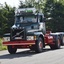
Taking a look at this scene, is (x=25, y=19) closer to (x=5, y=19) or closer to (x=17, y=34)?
(x=17, y=34)

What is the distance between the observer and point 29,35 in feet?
65.0

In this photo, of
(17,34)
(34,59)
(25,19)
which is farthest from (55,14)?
(34,59)

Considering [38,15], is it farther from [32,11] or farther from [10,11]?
[10,11]

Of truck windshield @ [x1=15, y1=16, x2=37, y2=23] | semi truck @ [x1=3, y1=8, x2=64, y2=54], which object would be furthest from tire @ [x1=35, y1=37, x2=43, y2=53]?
truck windshield @ [x1=15, y1=16, x2=37, y2=23]

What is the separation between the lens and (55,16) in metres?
45.6

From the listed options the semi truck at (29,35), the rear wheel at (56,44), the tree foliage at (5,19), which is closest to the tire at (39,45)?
the semi truck at (29,35)

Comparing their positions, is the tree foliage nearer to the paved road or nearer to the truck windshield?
the truck windshield

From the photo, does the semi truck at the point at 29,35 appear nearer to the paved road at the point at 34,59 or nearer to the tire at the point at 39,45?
the tire at the point at 39,45

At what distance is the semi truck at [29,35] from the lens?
65.1ft

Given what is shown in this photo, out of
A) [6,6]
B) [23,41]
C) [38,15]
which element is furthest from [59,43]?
[6,6]

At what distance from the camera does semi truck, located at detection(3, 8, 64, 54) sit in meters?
19.8

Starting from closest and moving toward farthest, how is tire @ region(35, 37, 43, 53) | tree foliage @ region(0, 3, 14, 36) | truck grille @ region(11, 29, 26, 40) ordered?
tire @ region(35, 37, 43, 53) → truck grille @ region(11, 29, 26, 40) → tree foliage @ region(0, 3, 14, 36)

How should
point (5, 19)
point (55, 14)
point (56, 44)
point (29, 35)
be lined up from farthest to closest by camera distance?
point (5, 19) → point (55, 14) → point (56, 44) → point (29, 35)

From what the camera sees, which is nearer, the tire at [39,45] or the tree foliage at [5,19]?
the tire at [39,45]
